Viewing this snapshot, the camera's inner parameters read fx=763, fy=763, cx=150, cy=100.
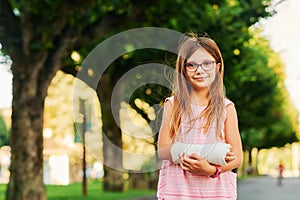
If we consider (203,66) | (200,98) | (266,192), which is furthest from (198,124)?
(266,192)

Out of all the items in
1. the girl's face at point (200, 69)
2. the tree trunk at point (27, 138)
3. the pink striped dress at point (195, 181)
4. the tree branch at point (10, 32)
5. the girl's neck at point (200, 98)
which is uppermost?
the tree branch at point (10, 32)

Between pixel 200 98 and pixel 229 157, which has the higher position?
pixel 200 98

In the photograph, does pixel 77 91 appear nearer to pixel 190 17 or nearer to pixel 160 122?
pixel 160 122

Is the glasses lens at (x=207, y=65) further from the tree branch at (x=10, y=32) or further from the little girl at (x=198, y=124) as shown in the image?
the tree branch at (x=10, y=32)

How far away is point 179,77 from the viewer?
334cm

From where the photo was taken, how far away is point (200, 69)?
3279mm

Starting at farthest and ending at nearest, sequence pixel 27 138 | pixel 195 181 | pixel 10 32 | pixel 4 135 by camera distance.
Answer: pixel 4 135
pixel 10 32
pixel 27 138
pixel 195 181

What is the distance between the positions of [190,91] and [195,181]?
40cm

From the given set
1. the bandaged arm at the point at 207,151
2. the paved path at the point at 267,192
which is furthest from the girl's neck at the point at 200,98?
the paved path at the point at 267,192

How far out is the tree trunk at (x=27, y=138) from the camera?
16328 millimetres

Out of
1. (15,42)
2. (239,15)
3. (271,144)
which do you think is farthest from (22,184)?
(271,144)

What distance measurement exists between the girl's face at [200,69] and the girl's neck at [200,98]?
31 mm

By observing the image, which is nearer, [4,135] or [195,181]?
[195,181]

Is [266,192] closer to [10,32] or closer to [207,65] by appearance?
[10,32]
